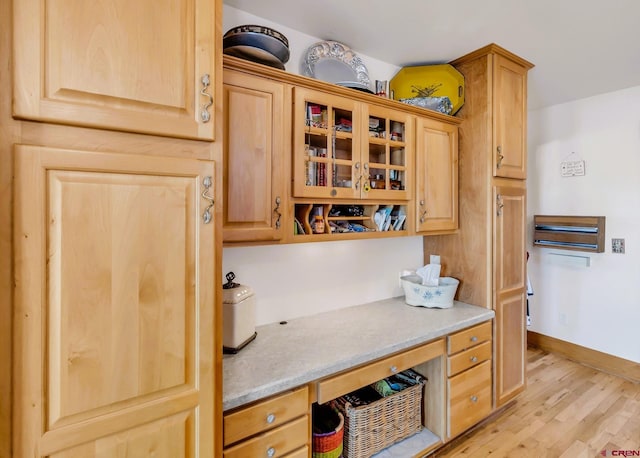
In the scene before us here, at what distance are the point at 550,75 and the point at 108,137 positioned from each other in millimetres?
2926

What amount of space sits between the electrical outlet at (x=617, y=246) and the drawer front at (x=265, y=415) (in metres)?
2.97

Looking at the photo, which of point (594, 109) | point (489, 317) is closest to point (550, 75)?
point (594, 109)

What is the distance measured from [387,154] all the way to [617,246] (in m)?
2.37

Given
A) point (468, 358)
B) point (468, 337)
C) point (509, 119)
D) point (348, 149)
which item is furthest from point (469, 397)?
point (509, 119)

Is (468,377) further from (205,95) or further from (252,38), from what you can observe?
(252,38)

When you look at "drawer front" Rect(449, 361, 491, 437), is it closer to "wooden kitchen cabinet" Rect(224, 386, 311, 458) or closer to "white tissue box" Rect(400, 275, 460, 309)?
"white tissue box" Rect(400, 275, 460, 309)

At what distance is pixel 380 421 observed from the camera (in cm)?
175

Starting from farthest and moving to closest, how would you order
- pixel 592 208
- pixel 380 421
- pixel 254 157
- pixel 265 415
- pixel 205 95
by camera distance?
pixel 592 208 < pixel 380 421 < pixel 254 157 < pixel 265 415 < pixel 205 95

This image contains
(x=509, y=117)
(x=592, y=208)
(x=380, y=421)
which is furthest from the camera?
(x=592, y=208)

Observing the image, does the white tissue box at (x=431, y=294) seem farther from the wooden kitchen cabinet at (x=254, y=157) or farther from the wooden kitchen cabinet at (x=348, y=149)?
the wooden kitchen cabinet at (x=254, y=157)

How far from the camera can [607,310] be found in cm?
281

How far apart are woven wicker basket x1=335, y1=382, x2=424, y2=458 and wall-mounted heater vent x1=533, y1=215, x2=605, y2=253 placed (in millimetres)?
2051

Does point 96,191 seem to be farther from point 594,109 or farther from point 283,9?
point 594,109

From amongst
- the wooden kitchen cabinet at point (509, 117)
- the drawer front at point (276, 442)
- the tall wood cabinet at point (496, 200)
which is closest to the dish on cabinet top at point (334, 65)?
the tall wood cabinet at point (496, 200)
